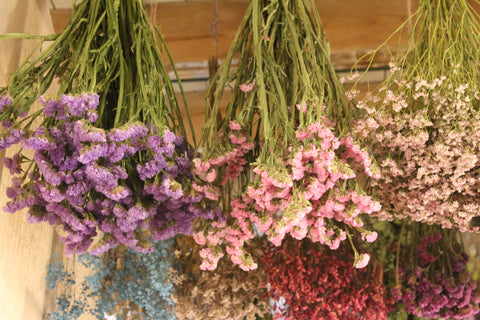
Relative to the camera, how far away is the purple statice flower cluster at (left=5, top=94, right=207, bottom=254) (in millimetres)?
1373

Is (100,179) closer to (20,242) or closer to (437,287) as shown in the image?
(20,242)

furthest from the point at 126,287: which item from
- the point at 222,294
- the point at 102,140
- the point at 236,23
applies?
the point at 236,23

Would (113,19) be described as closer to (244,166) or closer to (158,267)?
(244,166)

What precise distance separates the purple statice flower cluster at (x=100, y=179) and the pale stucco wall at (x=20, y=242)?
0.31 m

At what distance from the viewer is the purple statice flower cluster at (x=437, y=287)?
2.04 meters

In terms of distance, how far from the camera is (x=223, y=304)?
6.50 feet

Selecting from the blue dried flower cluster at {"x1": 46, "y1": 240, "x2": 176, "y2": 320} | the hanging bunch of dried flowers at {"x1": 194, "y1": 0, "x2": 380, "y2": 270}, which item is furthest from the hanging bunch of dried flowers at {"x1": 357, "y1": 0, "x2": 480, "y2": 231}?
the blue dried flower cluster at {"x1": 46, "y1": 240, "x2": 176, "y2": 320}

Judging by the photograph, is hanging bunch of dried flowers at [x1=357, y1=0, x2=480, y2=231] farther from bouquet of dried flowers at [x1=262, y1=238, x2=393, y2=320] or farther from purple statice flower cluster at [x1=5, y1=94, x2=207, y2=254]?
purple statice flower cluster at [x1=5, y1=94, x2=207, y2=254]

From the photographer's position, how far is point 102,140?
1336 millimetres

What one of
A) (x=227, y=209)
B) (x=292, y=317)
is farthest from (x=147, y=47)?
(x=292, y=317)

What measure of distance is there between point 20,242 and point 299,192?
0.98m

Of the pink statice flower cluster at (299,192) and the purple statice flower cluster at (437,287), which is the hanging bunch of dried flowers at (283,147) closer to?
the pink statice flower cluster at (299,192)

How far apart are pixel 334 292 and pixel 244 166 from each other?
0.53 meters

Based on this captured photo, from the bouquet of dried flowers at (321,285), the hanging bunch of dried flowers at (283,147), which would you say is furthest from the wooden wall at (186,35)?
the bouquet of dried flowers at (321,285)
